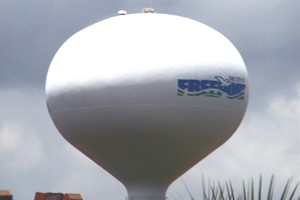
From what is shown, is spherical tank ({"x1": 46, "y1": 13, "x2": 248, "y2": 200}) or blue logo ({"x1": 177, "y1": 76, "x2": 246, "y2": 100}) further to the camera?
blue logo ({"x1": 177, "y1": 76, "x2": 246, "y2": 100})

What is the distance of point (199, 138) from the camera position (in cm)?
4291

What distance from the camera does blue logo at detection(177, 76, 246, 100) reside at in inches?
1633

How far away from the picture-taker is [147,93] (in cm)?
4125

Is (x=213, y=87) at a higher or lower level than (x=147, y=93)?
higher

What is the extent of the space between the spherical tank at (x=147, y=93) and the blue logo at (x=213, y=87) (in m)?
0.04

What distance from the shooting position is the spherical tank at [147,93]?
4131 centimetres

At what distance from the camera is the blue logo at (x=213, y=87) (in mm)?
41469

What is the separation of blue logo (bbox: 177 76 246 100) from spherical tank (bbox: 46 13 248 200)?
0.04 m

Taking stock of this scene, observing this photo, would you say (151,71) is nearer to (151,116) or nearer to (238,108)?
(151,116)

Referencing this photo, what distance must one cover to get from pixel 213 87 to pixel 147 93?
311 centimetres

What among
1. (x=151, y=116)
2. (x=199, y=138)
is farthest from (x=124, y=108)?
(x=199, y=138)

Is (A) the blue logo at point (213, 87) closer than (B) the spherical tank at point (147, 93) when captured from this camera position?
No

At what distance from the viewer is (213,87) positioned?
42.2 meters

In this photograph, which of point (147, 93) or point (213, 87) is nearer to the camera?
point (147, 93)
